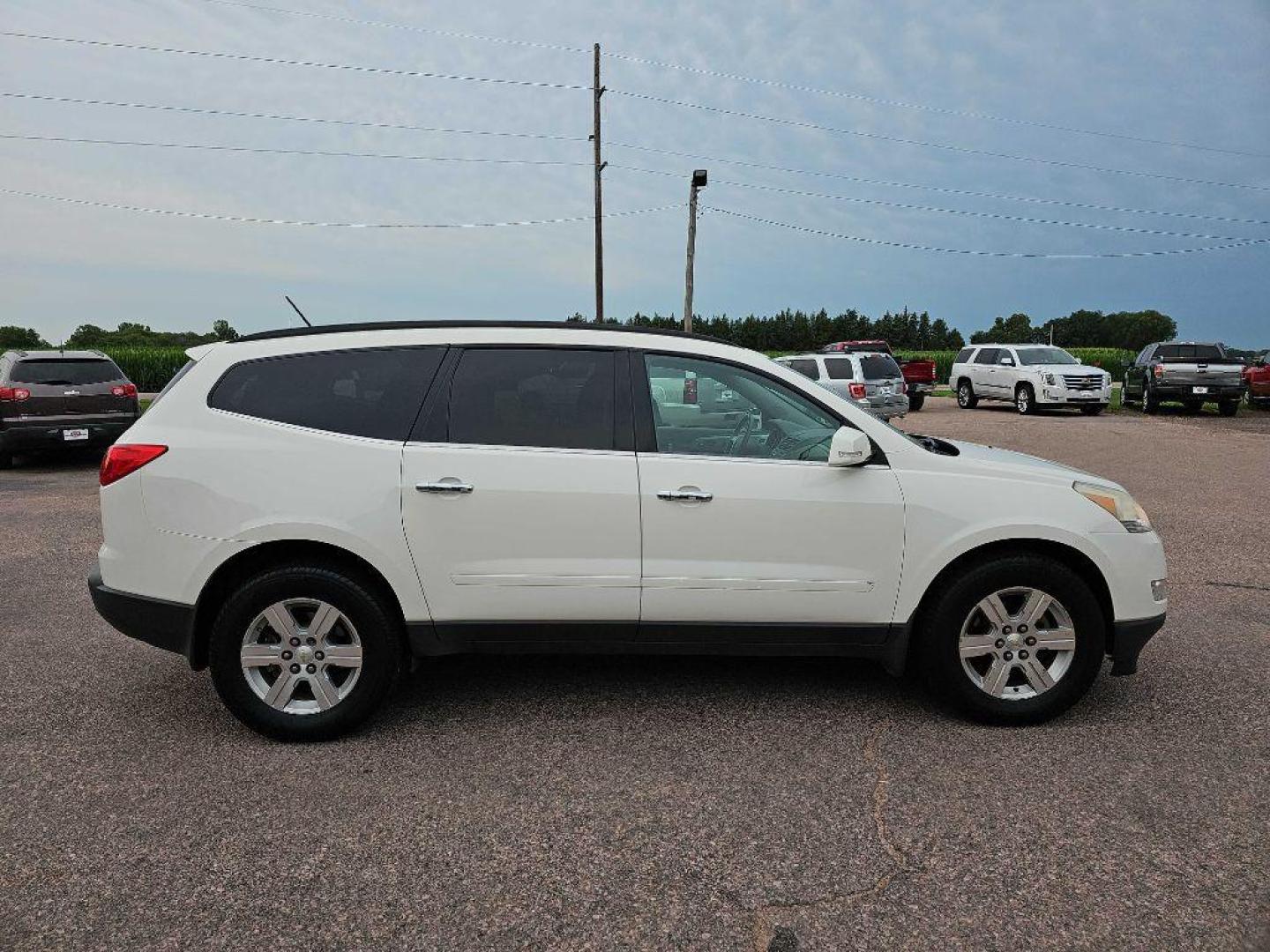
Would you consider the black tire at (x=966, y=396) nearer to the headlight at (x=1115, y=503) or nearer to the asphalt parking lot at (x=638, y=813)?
the asphalt parking lot at (x=638, y=813)

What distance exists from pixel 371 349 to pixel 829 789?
2613mm

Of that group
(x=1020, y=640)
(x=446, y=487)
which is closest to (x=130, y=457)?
(x=446, y=487)

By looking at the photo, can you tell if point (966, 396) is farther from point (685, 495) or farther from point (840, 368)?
Answer: point (685, 495)

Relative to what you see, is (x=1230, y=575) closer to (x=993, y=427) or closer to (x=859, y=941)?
(x=859, y=941)

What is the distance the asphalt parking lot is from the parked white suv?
21.5 metres

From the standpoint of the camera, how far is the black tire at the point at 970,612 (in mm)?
3785

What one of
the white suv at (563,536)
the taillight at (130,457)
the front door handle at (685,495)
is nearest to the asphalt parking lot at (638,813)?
the white suv at (563,536)

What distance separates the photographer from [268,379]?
3.92m

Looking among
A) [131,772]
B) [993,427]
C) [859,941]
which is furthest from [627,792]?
[993,427]

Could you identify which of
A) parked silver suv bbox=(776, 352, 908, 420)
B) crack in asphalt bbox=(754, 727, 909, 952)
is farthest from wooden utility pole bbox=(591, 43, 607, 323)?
crack in asphalt bbox=(754, 727, 909, 952)

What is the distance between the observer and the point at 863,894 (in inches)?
106

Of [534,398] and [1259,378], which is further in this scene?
[1259,378]

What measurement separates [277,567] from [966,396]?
91.1ft

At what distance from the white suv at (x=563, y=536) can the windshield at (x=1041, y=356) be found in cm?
2380
